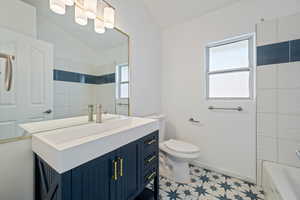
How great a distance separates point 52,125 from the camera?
1002mm

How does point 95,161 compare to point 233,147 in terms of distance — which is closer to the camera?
point 95,161

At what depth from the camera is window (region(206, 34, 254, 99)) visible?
1.73m

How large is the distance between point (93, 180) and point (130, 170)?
0.97ft

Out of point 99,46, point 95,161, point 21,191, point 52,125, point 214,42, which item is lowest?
point 21,191

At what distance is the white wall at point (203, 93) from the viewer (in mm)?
1638

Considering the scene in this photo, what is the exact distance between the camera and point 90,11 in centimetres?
119

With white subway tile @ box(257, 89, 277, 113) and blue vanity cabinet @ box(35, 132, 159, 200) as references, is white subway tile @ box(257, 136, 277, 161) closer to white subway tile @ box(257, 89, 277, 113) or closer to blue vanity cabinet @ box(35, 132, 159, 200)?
white subway tile @ box(257, 89, 277, 113)

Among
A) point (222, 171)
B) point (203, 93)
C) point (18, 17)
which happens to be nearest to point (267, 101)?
point (203, 93)

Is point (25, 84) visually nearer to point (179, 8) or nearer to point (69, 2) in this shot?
point (69, 2)

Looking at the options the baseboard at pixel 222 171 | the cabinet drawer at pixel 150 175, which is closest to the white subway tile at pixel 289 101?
the baseboard at pixel 222 171

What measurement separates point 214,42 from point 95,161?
81.4 inches

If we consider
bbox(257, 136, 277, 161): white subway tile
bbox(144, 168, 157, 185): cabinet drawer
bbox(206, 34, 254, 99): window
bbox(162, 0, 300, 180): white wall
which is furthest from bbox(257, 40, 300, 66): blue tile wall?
bbox(144, 168, 157, 185): cabinet drawer

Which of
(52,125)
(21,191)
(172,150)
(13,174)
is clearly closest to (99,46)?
(52,125)

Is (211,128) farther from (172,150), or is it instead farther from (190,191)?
(190,191)
